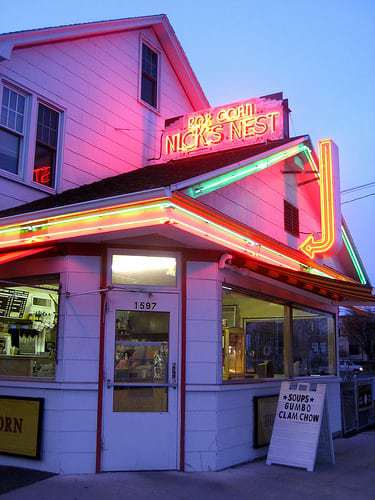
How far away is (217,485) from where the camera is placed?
6.66 m

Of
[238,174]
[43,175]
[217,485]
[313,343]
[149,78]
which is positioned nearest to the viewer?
[217,485]

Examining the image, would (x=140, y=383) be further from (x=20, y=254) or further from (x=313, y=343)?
(x=313, y=343)

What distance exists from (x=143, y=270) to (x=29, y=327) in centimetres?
193

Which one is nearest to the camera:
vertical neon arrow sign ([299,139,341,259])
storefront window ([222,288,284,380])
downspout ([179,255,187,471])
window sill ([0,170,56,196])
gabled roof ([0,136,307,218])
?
downspout ([179,255,187,471])

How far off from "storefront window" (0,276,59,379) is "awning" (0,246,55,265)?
48cm

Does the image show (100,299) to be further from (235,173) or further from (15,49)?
(15,49)

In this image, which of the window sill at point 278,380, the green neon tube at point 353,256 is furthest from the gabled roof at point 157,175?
the green neon tube at point 353,256

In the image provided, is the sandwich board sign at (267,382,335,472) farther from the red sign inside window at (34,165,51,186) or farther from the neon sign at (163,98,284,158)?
the red sign inside window at (34,165,51,186)

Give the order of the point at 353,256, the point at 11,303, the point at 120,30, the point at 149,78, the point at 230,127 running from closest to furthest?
the point at 11,303
the point at 230,127
the point at 120,30
the point at 149,78
the point at 353,256

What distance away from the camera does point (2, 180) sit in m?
8.58

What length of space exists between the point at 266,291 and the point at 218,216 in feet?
9.19

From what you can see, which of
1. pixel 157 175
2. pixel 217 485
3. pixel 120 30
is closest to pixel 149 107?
pixel 120 30

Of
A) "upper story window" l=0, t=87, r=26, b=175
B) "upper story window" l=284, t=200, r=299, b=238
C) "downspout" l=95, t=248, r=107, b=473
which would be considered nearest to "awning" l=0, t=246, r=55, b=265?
"downspout" l=95, t=248, r=107, b=473

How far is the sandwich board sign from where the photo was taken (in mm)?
7805
